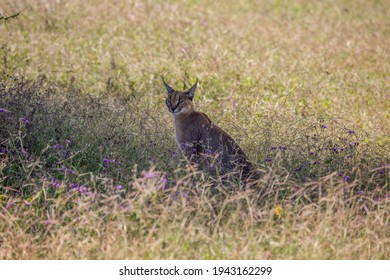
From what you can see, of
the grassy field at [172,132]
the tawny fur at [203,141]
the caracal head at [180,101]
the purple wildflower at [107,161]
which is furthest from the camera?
the caracal head at [180,101]

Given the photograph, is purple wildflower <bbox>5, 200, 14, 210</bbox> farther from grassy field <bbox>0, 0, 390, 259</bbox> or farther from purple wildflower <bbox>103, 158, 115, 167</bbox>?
purple wildflower <bbox>103, 158, 115, 167</bbox>

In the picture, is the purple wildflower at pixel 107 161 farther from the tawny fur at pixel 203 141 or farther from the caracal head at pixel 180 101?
the caracal head at pixel 180 101

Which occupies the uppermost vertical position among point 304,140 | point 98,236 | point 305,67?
point 98,236

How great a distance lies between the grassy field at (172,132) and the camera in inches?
185

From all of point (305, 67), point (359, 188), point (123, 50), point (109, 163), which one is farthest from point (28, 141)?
point (305, 67)

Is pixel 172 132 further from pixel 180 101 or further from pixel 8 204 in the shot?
Result: pixel 8 204

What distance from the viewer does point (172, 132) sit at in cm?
713

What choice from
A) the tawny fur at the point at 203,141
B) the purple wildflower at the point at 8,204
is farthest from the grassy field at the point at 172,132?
the tawny fur at the point at 203,141

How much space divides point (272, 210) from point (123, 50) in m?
6.56

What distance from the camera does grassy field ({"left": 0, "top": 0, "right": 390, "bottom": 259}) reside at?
15.4 ft

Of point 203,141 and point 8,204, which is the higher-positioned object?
point 8,204

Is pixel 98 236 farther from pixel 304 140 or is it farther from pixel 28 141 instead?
pixel 304 140

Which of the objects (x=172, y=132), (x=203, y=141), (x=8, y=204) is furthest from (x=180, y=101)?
(x=8, y=204)

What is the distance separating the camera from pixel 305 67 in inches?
423
